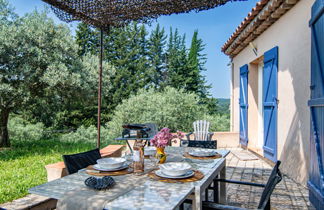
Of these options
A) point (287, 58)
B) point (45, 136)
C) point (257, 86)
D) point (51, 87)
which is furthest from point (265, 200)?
point (45, 136)

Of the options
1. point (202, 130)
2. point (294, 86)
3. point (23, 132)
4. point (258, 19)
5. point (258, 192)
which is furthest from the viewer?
point (23, 132)

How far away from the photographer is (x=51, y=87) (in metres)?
6.77

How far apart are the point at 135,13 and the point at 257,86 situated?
386 cm

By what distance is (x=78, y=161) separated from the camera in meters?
1.92

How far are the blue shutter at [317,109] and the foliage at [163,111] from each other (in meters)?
5.32

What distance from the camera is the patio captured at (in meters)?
2.50

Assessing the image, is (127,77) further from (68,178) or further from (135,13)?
(68,178)

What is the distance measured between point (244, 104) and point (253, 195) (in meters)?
3.43

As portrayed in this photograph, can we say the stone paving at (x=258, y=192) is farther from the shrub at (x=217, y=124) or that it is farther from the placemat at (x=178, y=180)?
the shrub at (x=217, y=124)

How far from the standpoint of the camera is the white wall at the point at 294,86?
11.1 ft

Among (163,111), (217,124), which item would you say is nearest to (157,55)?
(217,124)

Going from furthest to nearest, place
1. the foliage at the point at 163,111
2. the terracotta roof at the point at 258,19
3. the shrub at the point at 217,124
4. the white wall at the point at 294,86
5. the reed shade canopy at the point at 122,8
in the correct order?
the shrub at the point at 217,124, the foliage at the point at 163,111, the terracotta roof at the point at 258,19, the white wall at the point at 294,86, the reed shade canopy at the point at 122,8

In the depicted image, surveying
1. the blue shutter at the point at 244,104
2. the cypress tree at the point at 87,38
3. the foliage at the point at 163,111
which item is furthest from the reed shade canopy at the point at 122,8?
the cypress tree at the point at 87,38

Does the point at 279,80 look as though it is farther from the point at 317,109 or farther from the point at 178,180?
the point at 178,180
